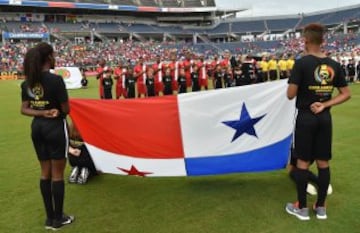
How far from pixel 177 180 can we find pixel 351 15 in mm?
68786

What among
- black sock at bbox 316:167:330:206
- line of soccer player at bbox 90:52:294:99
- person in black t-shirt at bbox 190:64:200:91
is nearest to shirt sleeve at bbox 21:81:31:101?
black sock at bbox 316:167:330:206

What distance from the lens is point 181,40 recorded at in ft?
246

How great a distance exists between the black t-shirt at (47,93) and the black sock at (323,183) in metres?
2.70

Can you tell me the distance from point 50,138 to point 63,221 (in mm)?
945

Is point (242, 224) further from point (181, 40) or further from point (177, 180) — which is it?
point (181, 40)

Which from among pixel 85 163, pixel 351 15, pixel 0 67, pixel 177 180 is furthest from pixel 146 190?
pixel 351 15

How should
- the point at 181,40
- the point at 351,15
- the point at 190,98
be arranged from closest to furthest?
the point at 190,98
the point at 351,15
the point at 181,40

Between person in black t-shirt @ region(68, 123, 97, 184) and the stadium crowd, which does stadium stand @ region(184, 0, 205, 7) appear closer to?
the stadium crowd

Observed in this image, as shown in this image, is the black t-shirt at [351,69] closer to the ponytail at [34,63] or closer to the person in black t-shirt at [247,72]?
the person in black t-shirt at [247,72]

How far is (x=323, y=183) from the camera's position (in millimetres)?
4246

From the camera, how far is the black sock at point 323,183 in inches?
166

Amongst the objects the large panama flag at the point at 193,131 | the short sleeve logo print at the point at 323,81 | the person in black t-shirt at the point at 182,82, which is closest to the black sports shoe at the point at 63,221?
the large panama flag at the point at 193,131

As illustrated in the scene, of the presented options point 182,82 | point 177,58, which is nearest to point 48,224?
point 182,82

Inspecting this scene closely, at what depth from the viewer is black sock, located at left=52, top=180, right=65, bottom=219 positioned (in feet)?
13.9
